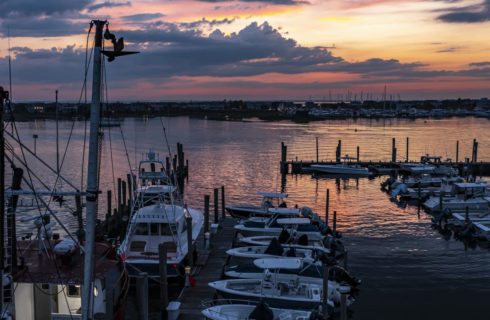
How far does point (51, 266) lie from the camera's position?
14.0m

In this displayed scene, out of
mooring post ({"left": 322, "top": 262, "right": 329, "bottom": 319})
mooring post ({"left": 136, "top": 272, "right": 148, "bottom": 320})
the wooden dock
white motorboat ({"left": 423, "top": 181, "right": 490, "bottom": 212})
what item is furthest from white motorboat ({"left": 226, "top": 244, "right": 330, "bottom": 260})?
white motorboat ({"left": 423, "top": 181, "right": 490, "bottom": 212})

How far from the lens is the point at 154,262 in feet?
65.8

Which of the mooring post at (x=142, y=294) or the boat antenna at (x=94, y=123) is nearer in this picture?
the boat antenna at (x=94, y=123)

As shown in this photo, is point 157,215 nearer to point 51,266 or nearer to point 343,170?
point 51,266

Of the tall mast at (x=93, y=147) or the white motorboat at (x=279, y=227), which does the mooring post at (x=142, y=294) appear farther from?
the white motorboat at (x=279, y=227)

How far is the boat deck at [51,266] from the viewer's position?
1323cm

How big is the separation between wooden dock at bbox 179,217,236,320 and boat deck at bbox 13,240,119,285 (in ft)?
11.3

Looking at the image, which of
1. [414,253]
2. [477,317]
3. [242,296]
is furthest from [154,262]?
[414,253]

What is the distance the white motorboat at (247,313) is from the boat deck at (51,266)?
11.1 feet

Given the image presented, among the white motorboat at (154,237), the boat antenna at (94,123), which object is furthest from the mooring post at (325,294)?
the boat antenna at (94,123)

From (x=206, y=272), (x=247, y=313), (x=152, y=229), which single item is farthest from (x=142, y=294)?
(x=152, y=229)

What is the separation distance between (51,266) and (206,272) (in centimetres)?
846

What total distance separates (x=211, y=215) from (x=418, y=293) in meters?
17.9

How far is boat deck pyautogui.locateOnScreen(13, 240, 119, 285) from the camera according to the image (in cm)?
1323
